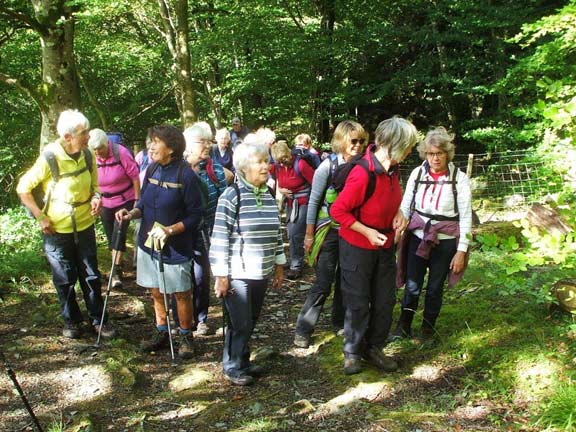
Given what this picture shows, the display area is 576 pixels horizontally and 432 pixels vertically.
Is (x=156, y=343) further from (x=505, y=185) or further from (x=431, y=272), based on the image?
(x=505, y=185)

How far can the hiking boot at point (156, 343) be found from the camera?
4703 mm

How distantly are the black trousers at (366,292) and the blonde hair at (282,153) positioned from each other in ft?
10.3

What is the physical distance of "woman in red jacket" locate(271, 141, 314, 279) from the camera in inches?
269

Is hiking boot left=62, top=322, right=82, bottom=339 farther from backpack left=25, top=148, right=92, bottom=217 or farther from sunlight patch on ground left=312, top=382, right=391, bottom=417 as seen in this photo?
sunlight patch on ground left=312, top=382, right=391, bottom=417

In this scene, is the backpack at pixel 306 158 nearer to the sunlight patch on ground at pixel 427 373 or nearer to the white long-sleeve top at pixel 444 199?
the white long-sleeve top at pixel 444 199

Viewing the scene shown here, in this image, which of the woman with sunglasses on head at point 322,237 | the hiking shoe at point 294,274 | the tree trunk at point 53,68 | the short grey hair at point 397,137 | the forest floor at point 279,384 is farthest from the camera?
the tree trunk at point 53,68

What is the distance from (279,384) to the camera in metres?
4.14

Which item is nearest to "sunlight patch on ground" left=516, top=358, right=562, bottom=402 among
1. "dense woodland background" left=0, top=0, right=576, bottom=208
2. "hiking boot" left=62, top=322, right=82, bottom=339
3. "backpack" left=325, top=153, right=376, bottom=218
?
"backpack" left=325, top=153, right=376, bottom=218

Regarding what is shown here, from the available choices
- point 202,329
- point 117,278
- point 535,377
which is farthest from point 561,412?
point 117,278

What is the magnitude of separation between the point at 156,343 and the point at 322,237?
75.7 inches

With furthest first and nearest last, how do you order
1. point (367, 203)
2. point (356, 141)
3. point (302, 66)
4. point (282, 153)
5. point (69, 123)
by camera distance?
1. point (302, 66)
2. point (282, 153)
3. point (356, 141)
4. point (69, 123)
5. point (367, 203)

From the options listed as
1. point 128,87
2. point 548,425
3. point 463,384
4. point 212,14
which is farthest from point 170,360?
point 128,87

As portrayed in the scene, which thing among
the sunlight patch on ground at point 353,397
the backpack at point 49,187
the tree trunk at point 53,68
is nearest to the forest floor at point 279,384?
the sunlight patch on ground at point 353,397

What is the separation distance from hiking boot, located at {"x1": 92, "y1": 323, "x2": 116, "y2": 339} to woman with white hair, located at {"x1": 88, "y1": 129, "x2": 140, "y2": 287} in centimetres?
98
